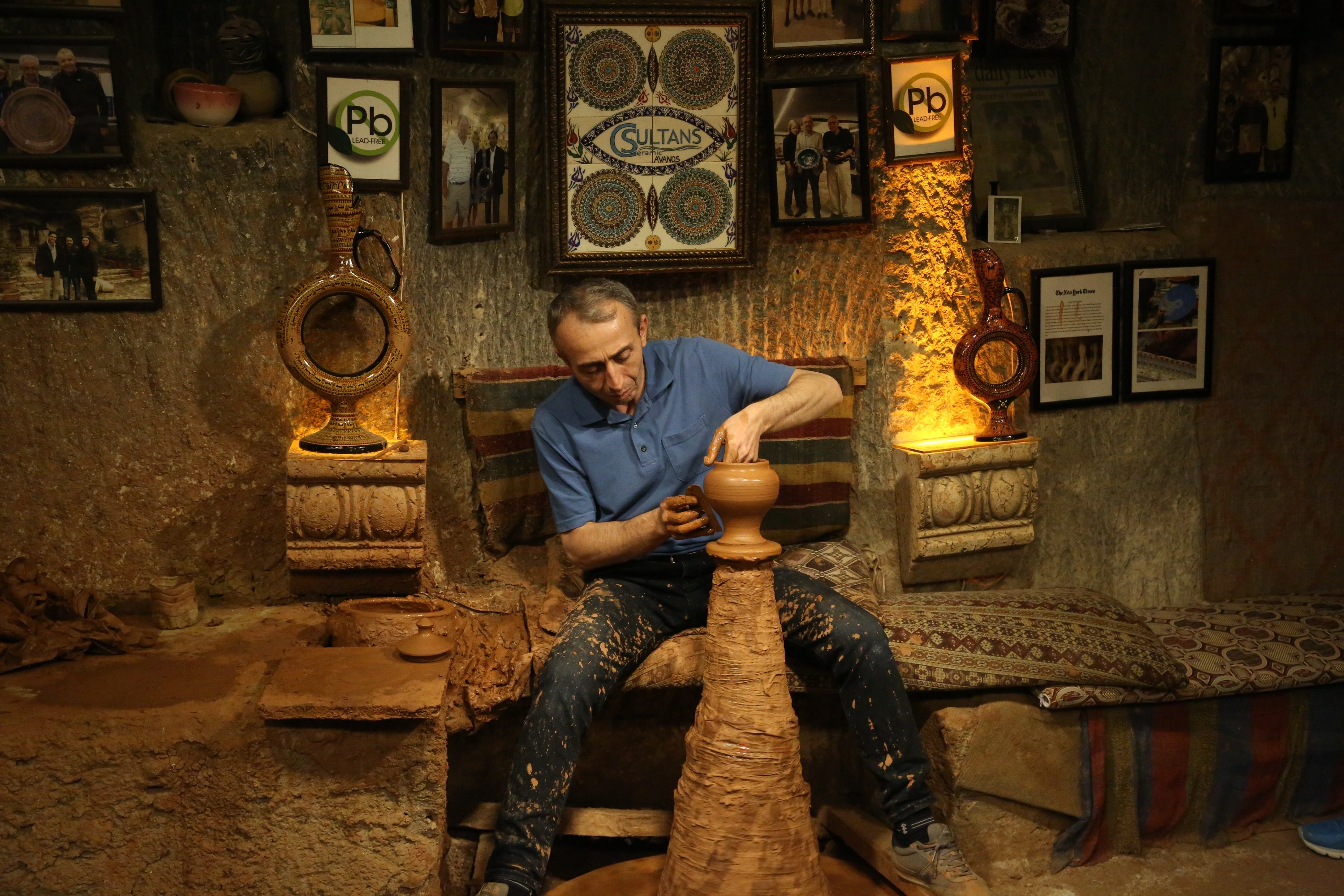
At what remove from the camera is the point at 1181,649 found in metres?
3.52

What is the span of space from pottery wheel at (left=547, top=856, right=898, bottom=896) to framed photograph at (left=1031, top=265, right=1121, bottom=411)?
1910 mm

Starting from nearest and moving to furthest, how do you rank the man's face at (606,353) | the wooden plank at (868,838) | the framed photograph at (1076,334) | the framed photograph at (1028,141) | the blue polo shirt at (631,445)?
the wooden plank at (868,838) → the man's face at (606,353) → the blue polo shirt at (631,445) → the framed photograph at (1076,334) → the framed photograph at (1028,141)

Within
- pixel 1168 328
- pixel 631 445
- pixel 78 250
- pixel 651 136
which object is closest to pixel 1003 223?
pixel 1168 328

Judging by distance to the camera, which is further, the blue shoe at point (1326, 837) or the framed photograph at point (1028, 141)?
the framed photograph at point (1028, 141)

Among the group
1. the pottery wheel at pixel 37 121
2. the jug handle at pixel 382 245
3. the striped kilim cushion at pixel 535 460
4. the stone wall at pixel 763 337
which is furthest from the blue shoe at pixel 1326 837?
the pottery wheel at pixel 37 121

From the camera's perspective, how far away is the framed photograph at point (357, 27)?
349 cm

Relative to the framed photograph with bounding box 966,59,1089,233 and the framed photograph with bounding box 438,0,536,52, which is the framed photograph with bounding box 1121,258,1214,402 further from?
the framed photograph with bounding box 438,0,536,52

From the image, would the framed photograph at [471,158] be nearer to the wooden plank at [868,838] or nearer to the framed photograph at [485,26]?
the framed photograph at [485,26]

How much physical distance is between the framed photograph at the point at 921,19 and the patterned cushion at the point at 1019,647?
194 cm

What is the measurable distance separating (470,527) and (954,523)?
5.60 feet

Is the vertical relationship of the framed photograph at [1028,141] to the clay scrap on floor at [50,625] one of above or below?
above

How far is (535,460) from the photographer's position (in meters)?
3.77

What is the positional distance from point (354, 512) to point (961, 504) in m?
2.06

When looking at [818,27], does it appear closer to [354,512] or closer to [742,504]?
[742,504]
